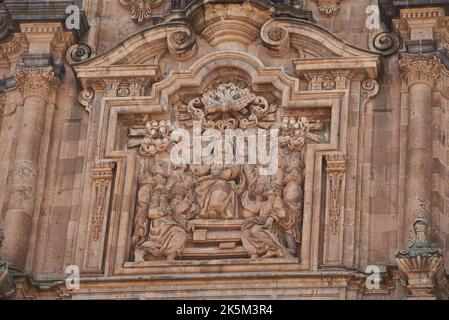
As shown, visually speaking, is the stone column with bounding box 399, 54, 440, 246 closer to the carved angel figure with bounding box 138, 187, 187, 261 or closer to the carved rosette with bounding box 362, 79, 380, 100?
the carved rosette with bounding box 362, 79, 380, 100

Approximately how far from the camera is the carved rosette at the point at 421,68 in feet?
90.5

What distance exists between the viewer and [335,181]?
2714 cm

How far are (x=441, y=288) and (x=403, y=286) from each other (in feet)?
1.71

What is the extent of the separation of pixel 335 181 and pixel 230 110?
1.97 metres

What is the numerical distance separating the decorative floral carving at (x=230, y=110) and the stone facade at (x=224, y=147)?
0.08 feet

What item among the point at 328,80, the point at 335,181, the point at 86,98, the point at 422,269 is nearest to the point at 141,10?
the point at 86,98

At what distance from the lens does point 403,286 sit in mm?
26016

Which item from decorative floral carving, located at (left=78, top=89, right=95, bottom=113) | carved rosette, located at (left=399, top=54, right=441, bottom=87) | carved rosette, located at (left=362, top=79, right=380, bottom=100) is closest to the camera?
carved rosette, located at (left=399, top=54, right=441, bottom=87)

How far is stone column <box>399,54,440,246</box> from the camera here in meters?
26.5

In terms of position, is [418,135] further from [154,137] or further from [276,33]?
[154,137]

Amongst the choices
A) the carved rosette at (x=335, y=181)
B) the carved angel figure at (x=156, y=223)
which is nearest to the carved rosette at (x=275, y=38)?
the carved rosette at (x=335, y=181)

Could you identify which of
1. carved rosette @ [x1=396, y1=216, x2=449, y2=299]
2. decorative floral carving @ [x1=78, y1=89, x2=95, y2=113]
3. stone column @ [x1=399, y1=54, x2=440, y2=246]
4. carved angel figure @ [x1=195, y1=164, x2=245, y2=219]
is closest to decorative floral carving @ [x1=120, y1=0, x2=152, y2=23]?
decorative floral carving @ [x1=78, y1=89, x2=95, y2=113]

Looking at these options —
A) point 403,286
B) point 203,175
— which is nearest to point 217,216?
point 203,175

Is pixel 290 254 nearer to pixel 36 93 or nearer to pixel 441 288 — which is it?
pixel 441 288
